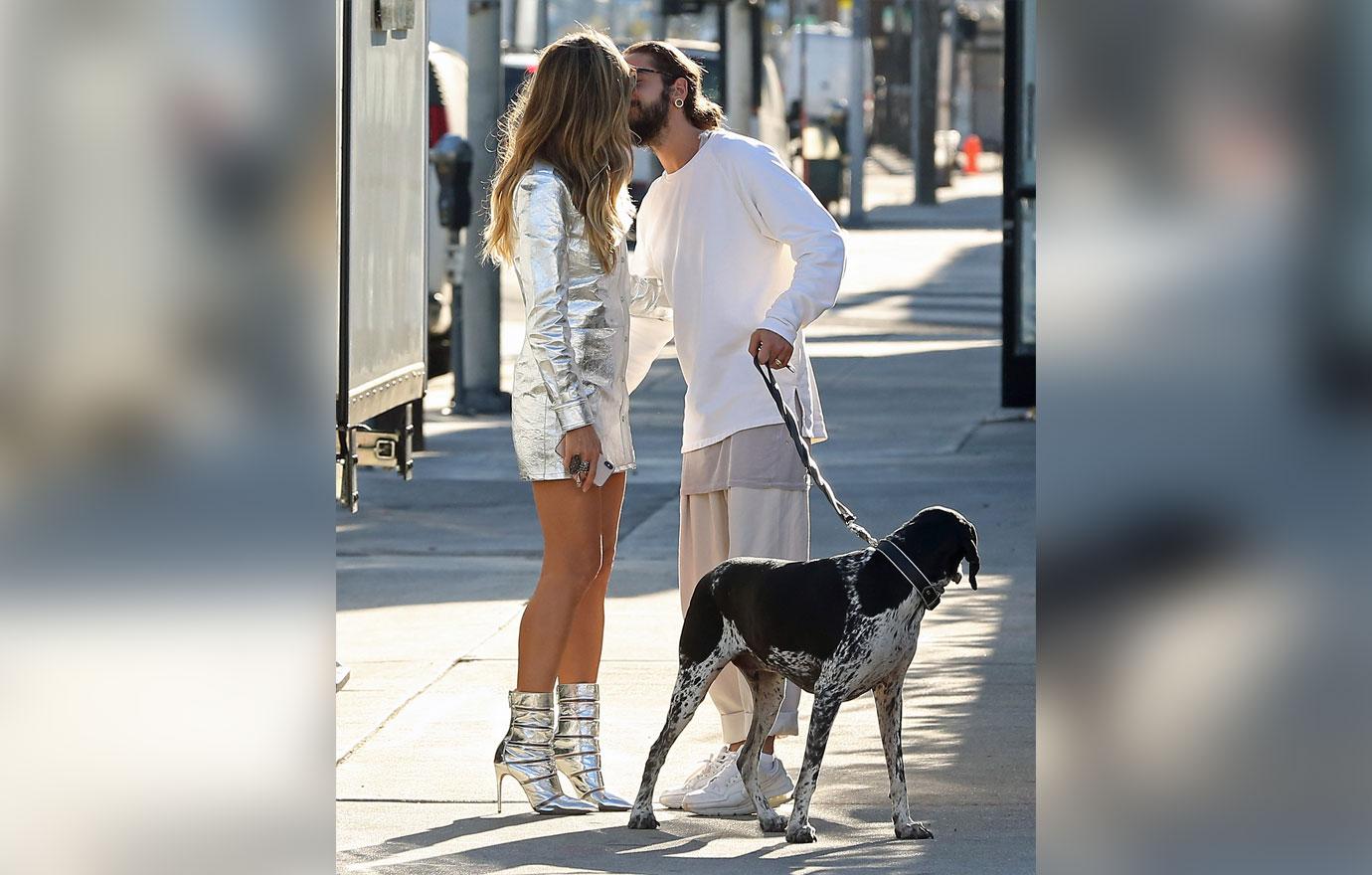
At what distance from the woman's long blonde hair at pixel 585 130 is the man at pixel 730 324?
226 mm

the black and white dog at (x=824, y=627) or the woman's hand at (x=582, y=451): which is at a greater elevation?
the woman's hand at (x=582, y=451)

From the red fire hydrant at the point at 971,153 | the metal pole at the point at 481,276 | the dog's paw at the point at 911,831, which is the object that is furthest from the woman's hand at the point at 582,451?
the red fire hydrant at the point at 971,153

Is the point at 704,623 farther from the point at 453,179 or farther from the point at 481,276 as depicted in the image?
the point at 481,276

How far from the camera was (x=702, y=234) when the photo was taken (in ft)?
16.3

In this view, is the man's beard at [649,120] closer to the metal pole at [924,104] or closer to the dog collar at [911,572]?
the dog collar at [911,572]

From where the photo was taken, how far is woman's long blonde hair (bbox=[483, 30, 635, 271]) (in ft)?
15.5

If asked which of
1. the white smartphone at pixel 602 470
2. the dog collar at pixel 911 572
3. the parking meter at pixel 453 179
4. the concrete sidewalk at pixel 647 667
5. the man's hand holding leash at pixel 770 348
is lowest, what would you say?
the concrete sidewalk at pixel 647 667

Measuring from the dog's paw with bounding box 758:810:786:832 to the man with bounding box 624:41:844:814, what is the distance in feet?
0.67

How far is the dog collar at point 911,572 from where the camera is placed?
4.37 m
